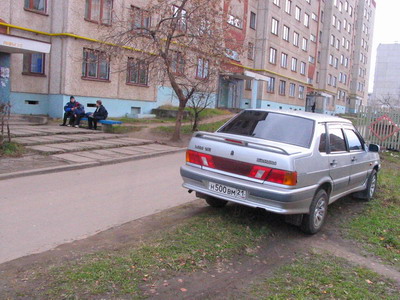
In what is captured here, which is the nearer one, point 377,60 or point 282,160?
point 282,160

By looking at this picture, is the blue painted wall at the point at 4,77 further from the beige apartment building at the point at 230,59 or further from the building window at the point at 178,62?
the building window at the point at 178,62

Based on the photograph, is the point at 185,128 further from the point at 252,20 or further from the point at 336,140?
the point at 252,20

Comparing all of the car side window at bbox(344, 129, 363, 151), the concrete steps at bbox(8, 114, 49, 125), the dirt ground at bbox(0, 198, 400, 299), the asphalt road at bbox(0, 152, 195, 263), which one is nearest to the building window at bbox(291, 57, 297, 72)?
the concrete steps at bbox(8, 114, 49, 125)

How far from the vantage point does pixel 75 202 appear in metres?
6.81

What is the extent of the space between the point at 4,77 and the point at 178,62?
7742mm

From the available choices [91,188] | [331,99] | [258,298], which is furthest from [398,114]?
[331,99]

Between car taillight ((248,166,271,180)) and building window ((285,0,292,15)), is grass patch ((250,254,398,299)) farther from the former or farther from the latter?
building window ((285,0,292,15))

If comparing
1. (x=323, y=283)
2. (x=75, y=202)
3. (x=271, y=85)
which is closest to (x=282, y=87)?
(x=271, y=85)

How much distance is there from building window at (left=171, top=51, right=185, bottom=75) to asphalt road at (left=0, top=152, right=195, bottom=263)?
6596 millimetres

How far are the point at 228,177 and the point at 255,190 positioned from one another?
0.48 metres

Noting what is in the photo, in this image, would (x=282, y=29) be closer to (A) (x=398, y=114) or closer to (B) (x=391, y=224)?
(A) (x=398, y=114)

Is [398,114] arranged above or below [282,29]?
below

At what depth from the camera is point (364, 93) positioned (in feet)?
251

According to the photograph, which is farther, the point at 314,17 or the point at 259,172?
the point at 314,17
